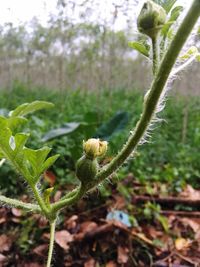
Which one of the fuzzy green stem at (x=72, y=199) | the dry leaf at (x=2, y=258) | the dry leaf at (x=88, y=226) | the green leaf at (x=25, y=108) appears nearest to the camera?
the fuzzy green stem at (x=72, y=199)

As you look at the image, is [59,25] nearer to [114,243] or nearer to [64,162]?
[64,162]

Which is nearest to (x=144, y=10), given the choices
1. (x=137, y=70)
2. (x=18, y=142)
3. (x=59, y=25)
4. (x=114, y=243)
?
(x=18, y=142)

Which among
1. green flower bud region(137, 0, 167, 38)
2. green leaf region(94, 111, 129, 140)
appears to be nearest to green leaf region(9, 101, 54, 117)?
green flower bud region(137, 0, 167, 38)

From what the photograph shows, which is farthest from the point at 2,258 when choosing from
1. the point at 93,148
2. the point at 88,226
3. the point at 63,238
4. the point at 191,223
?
the point at 93,148

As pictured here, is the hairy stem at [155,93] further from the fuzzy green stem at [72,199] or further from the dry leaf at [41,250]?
the dry leaf at [41,250]

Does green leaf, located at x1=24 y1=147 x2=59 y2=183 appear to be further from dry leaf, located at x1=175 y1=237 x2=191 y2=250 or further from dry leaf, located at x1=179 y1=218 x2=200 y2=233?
dry leaf, located at x1=179 y1=218 x2=200 y2=233

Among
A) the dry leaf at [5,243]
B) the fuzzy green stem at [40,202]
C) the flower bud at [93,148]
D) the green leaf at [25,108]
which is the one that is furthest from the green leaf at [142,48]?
the dry leaf at [5,243]
